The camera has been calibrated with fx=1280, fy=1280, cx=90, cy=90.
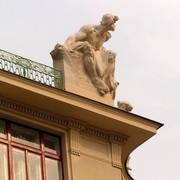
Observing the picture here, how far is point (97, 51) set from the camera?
121 ft

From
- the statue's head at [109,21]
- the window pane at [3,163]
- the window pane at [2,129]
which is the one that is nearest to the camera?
the window pane at [3,163]

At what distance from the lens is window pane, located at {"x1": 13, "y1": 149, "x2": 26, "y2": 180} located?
111ft

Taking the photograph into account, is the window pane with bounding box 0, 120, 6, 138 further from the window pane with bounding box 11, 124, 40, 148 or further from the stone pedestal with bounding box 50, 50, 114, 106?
the stone pedestal with bounding box 50, 50, 114, 106

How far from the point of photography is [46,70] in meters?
35.6

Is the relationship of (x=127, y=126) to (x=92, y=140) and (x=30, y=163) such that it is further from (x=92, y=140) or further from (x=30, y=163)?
(x=30, y=163)

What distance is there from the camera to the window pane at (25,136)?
3428 cm

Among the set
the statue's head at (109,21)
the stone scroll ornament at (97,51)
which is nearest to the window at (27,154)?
the stone scroll ornament at (97,51)

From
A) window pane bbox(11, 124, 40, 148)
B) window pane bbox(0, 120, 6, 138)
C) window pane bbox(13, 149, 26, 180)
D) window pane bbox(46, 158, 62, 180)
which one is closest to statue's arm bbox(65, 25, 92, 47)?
window pane bbox(11, 124, 40, 148)

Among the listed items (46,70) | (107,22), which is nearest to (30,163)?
(46,70)

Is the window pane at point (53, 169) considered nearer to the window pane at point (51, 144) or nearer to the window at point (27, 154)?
the window at point (27, 154)

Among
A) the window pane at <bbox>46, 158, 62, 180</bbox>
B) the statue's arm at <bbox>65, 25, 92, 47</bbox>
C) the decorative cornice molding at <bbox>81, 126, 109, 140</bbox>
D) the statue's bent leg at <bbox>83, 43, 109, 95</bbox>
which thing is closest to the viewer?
the window pane at <bbox>46, 158, 62, 180</bbox>

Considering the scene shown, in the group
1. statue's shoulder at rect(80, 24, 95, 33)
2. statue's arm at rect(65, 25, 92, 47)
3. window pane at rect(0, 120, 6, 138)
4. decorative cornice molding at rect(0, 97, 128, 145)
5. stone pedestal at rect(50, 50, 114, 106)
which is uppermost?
statue's shoulder at rect(80, 24, 95, 33)

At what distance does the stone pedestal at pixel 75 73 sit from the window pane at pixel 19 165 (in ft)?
8.76

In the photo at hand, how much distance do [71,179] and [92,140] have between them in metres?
Answer: 1.72
